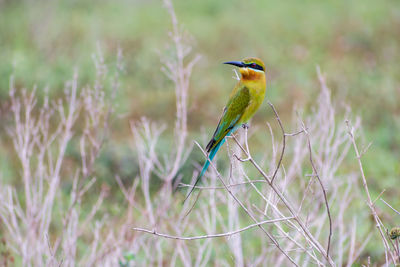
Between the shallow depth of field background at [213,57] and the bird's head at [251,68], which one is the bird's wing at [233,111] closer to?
the bird's head at [251,68]

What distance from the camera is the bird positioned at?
327 centimetres

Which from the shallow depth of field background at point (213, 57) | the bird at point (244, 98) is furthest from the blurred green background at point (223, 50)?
the bird at point (244, 98)

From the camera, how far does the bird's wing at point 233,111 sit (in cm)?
331

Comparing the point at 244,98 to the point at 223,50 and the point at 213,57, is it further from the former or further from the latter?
the point at 223,50

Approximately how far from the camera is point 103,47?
8.96 meters

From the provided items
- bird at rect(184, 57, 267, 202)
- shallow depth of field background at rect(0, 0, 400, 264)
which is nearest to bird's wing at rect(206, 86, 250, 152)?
bird at rect(184, 57, 267, 202)

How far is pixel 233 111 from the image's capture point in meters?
3.35

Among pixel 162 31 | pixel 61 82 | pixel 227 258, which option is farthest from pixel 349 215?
pixel 162 31

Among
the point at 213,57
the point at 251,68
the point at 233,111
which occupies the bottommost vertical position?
the point at 213,57

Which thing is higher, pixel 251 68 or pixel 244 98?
pixel 251 68

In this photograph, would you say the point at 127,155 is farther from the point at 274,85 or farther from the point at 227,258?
the point at 274,85

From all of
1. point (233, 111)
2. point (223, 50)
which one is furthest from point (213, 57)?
point (233, 111)

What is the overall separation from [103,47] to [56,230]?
4.49m

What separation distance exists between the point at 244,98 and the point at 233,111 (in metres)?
0.10
